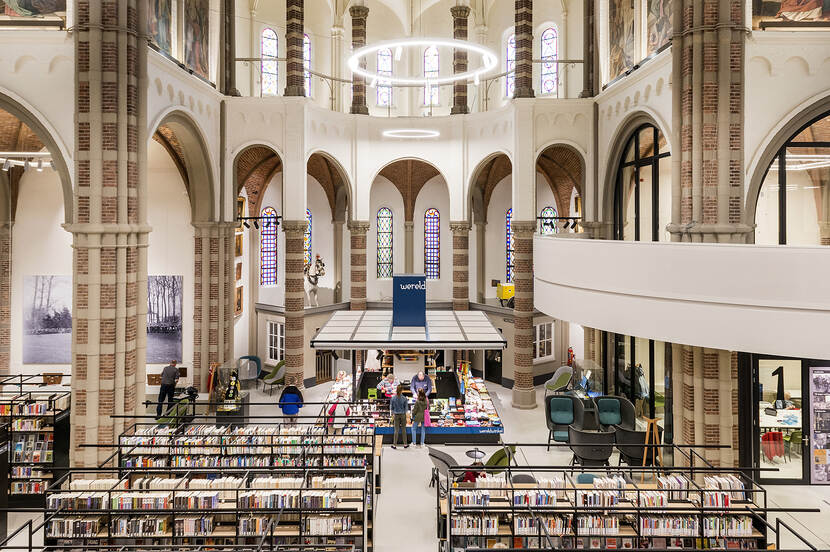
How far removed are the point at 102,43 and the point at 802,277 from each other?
1176 centimetres

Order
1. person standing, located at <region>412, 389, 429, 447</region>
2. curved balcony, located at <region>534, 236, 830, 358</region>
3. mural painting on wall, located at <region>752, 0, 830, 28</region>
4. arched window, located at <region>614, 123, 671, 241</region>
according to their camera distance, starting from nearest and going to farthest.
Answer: curved balcony, located at <region>534, 236, 830, 358</region>, mural painting on wall, located at <region>752, 0, 830, 28</region>, arched window, located at <region>614, 123, 671, 241</region>, person standing, located at <region>412, 389, 429, 447</region>

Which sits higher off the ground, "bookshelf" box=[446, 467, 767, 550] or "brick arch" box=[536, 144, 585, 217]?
"brick arch" box=[536, 144, 585, 217]

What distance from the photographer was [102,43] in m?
11.2

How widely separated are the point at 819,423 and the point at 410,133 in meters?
13.0

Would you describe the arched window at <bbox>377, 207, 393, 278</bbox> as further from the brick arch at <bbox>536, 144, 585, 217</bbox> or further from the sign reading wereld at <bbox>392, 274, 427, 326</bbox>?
the sign reading wereld at <bbox>392, 274, 427, 326</bbox>

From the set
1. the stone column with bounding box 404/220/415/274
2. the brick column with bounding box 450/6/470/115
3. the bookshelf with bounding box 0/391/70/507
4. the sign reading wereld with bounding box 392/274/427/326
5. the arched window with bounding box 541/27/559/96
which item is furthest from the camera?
the stone column with bounding box 404/220/415/274

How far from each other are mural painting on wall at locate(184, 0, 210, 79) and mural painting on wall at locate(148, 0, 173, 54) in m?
0.96

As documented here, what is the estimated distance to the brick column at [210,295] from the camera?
680 inches

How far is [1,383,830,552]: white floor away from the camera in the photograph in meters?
9.51

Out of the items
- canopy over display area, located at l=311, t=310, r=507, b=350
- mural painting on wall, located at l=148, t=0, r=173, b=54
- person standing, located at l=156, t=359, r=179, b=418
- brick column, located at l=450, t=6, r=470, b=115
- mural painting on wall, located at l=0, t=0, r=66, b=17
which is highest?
brick column, located at l=450, t=6, r=470, b=115

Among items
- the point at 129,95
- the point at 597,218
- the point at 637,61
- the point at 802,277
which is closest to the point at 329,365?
the point at 597,218

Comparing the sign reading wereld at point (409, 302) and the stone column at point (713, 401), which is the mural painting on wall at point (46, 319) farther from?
the stone column at point (713, 401)

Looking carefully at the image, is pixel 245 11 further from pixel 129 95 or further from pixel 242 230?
pixel 129 95

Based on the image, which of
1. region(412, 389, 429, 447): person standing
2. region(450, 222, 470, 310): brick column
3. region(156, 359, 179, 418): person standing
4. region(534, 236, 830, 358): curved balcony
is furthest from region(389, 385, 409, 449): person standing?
region(534, 236, 830, 358): curved balcony
